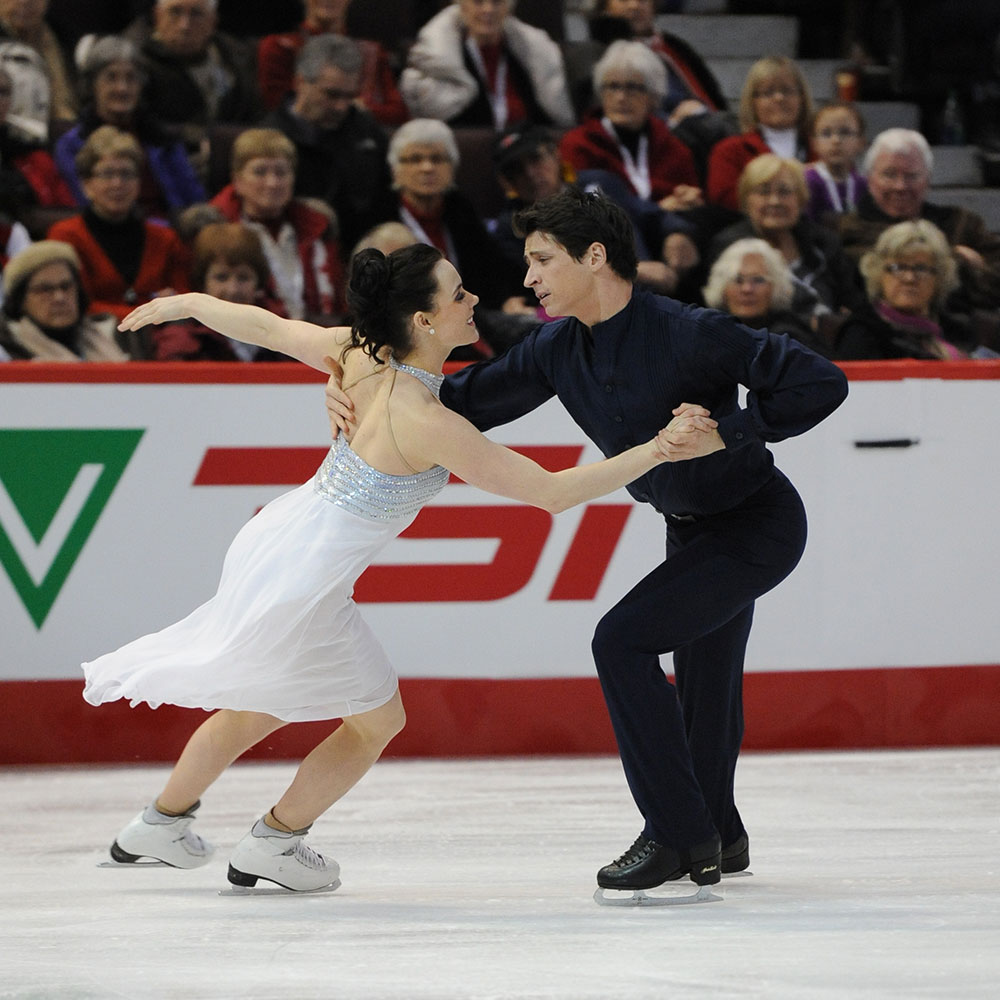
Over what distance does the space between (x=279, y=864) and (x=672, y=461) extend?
112 cm

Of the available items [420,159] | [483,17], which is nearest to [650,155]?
[483,17]

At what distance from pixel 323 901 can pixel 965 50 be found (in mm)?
5729

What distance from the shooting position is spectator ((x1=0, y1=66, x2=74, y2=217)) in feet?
18.9

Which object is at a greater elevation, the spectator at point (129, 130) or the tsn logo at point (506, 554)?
the spectator at point (129, 130)

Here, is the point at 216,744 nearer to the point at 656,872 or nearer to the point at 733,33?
the point at 656,872

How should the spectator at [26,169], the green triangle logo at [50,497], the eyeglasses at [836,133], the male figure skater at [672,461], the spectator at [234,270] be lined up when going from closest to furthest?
the male figure skater at [672,461], the green triangle logo at [50,497], the spectator at [234,270], the spectator at [26,169], the eyeglasses at [836,133]

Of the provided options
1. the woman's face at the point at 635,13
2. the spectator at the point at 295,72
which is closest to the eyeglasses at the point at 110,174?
the spectator at the point at 295,72

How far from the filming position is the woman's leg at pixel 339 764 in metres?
3.39

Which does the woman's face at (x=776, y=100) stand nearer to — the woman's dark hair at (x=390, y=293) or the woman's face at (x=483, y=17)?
the woman's face at (x=483, y=17)

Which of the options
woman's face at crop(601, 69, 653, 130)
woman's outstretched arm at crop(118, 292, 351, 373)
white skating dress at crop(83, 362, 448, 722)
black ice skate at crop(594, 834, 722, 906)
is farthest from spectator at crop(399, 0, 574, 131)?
black ice skate at crop(594, 834, 722, 906)

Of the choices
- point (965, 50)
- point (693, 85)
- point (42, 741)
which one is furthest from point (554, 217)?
point (965, 50)

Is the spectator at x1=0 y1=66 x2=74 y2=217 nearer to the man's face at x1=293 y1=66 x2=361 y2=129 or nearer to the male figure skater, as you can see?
the man's face at x1=293 y1=66 x2=361 y2=129

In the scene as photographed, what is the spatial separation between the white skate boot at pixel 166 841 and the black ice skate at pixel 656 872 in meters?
0.86

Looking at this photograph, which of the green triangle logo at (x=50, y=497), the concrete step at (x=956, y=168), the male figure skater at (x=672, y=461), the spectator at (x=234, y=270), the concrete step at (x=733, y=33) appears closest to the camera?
the male figure skater at (x=672, y=461)
